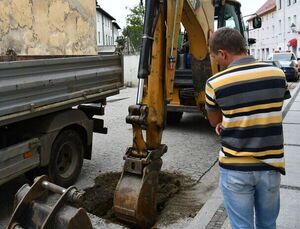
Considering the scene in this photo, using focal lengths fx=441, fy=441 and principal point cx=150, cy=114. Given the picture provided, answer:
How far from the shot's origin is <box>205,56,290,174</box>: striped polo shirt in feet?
8.94

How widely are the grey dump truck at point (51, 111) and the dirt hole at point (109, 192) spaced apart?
40cm

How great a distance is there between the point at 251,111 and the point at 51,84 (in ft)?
9.75

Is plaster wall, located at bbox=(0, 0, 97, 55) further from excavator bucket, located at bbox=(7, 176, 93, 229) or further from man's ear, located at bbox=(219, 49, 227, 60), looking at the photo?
man's ear, located at bbox=(219, 49, 227, 60)

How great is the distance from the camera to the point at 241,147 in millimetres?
2789

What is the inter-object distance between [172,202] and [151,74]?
1.60 m

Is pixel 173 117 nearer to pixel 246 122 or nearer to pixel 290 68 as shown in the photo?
pixel 246 122

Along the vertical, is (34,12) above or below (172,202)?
above

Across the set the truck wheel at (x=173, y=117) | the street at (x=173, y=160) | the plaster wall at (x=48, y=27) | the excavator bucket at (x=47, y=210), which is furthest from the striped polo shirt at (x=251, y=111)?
the truck wheel at (x=173, y=117)

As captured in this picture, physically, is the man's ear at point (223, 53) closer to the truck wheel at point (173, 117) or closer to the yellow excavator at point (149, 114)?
the yellow excavator at point (149, 114)

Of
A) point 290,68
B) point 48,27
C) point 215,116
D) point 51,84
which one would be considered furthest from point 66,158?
point 290,68

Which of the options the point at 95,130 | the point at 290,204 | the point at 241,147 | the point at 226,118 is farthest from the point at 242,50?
the point at 95,130

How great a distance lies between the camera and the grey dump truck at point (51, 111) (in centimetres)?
459

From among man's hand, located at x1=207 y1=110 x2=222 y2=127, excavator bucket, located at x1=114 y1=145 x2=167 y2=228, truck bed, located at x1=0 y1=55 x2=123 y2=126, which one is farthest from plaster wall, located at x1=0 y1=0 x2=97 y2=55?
man's hand, located at x1=207 y1=110 x2=222 y2=127

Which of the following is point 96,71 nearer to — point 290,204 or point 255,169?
point 290,204
